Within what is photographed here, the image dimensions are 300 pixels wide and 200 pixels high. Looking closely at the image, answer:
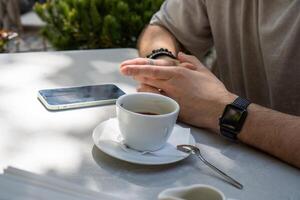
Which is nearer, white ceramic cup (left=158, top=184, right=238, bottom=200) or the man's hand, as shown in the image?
white ceramic cup (left=158, top=184, right=238, bottom=200)

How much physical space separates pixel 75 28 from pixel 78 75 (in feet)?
3.75

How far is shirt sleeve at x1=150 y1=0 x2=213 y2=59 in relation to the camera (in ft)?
4.98

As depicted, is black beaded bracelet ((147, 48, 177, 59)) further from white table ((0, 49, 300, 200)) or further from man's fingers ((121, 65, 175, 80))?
white table ((0, 49, 300, 200))

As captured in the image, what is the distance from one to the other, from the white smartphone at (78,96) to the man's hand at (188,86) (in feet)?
0.23

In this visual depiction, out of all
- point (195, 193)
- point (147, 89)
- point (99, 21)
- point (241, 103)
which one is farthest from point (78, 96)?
point (99, 21)

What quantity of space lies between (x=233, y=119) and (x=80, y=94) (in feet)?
1.18

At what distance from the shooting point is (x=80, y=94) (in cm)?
109

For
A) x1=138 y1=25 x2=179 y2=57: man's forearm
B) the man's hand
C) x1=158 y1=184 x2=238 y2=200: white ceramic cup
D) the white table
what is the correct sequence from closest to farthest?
1. x1=158 y1=184 x2=238 y2=200: white ceramic cup
2. the white table
3. the man's hand
4. x1=138 y1=25 x2=179 y2=57: man's forearm

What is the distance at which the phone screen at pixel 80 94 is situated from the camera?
41.3 inches

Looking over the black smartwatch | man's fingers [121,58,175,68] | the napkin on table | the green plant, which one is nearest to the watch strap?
the black smartwatch

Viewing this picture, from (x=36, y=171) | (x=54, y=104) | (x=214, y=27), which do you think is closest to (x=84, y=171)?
(x=36, y=171)

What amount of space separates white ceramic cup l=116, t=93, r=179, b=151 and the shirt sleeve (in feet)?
2.14

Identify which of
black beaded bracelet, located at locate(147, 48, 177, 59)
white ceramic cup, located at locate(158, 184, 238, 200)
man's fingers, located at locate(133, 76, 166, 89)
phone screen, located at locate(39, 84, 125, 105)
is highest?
white ceramic cup, located at locate(158, 184, 238, 200)

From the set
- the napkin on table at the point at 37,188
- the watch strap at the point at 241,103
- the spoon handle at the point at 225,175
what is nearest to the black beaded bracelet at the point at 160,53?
the watch strap at the point at 241,103
